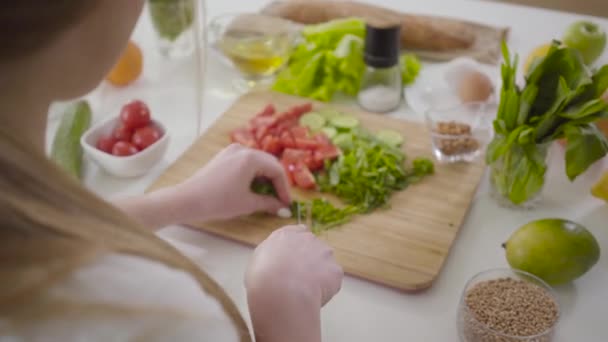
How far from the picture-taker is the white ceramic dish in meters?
1.41

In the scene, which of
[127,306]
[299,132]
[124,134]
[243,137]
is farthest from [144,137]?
[127,306]

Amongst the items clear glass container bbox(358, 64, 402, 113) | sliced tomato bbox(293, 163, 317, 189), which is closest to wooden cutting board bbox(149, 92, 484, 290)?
sliced tomato bbox(293, 163, 317, 189)

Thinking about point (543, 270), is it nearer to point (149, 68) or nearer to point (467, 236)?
point (467, 236)

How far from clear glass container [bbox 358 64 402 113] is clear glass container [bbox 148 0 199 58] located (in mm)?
403

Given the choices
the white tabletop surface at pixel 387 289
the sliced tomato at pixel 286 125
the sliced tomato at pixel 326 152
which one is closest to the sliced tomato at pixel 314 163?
the sliced tomato at pixel 326 152

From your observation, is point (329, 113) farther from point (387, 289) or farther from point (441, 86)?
point (387, 289)

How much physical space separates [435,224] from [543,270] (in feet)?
0.64

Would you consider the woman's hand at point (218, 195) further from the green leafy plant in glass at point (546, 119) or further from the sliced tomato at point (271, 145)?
the green leafy plant in glass at point (546, 119)

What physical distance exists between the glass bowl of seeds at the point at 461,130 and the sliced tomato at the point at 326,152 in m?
0.18

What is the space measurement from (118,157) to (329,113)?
1.41 ft

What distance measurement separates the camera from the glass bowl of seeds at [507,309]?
2.73 feet

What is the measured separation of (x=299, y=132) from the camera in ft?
4.26

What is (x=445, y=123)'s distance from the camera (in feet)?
4.13

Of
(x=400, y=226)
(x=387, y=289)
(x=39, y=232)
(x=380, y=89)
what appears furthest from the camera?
(x=380, y=89)
